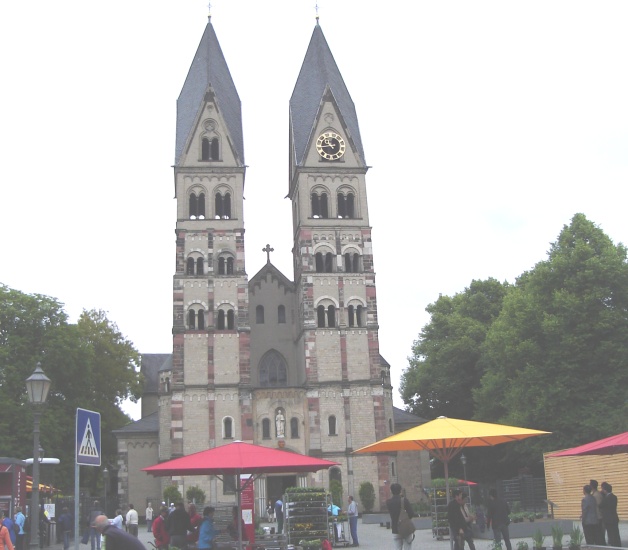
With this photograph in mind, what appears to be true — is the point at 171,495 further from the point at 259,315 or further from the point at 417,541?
the point at 417,541

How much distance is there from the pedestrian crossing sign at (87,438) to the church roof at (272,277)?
44278mm

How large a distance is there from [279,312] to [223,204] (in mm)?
7977

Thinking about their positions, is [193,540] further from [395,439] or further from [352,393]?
[352,393]

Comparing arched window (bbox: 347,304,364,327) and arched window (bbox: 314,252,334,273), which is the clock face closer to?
arched window (bbox: 314,252,334,273)

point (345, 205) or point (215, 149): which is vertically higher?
point (215, 149)

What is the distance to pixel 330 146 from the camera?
56719 mm

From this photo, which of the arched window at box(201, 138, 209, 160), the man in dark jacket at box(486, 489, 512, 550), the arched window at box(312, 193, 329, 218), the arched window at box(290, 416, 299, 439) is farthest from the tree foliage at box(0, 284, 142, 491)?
the man in dark jacket at box(486, 489, 512, 550)

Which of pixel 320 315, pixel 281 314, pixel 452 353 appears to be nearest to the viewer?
pixel 320 315

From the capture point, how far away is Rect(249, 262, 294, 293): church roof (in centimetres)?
5650

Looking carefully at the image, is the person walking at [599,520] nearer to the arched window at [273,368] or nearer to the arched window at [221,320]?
the arched window at [221,320]

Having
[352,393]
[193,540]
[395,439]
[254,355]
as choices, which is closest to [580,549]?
[395,439]

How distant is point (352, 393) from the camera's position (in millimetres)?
52000

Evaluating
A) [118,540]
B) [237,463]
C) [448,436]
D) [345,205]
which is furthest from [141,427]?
[118,540]

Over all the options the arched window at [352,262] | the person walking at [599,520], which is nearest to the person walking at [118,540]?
the person walking at [599,520]
